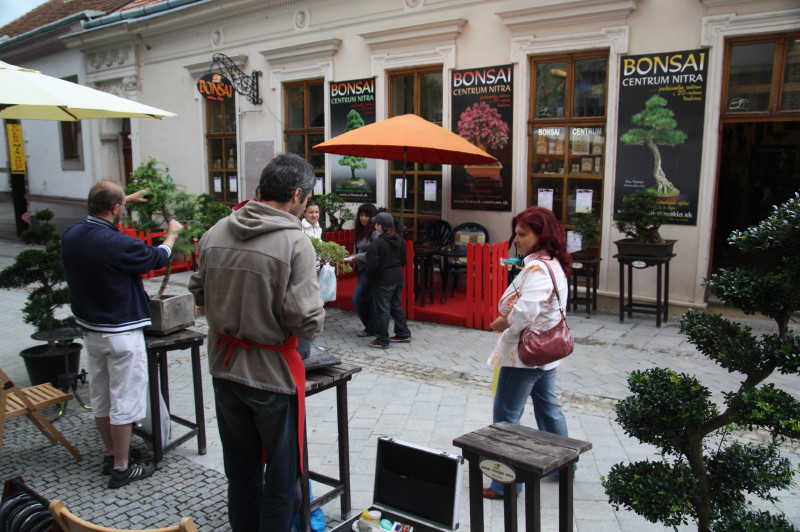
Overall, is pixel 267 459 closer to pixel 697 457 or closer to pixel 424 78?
pixel 697 457

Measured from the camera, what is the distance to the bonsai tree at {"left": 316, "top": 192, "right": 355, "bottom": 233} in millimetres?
10031

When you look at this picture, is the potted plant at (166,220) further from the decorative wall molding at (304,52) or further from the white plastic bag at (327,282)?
the decorative wall molding at (304,52)

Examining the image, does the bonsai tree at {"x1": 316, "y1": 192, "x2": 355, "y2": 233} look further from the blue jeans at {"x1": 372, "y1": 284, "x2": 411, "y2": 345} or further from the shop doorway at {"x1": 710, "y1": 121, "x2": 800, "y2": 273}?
the shop doorway at {"x1": 710, "y1": 121, "x2": 800, "y2": 273}

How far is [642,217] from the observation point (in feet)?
23.3

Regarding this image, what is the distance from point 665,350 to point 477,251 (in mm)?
2320

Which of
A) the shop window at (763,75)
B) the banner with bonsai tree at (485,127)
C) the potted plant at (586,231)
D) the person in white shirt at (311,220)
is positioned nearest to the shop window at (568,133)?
the banner with bonsai tree at (485,127)

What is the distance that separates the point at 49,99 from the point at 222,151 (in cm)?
941

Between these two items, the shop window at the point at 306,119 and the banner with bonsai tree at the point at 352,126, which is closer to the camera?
the banner with bonsai tree at the point at 352,126

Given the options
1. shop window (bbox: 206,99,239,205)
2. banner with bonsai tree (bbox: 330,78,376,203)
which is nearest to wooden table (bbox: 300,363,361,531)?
banner with bonsai tree (bbox: 330,78,376,203)

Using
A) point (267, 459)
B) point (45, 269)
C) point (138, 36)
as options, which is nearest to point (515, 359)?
point (267, 459)

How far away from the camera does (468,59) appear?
30.3ft

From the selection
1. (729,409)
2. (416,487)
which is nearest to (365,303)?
(416,487)

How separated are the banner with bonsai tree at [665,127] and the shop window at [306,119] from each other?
5542 mm

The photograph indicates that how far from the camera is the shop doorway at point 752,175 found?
35.5ft
